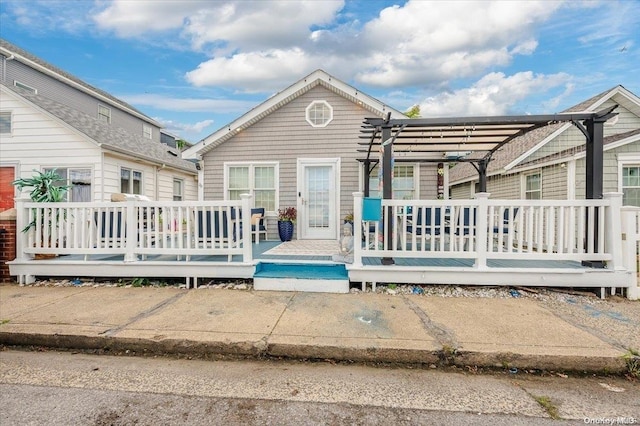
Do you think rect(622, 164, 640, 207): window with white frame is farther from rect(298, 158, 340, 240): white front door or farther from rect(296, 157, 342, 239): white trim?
rect(298, 158, 340, 240): white front door

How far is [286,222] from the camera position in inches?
309

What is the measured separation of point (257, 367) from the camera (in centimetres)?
258

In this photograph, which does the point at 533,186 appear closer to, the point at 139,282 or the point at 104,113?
the point at 139,282

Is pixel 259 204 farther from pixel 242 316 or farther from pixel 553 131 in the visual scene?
pixel 553 131

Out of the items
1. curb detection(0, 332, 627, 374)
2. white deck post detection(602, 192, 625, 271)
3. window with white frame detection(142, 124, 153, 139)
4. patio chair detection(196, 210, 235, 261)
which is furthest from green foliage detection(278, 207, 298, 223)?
window with white frame detection(142, 124, 153, 139)

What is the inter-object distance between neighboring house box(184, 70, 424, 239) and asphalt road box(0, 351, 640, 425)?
5683 mm

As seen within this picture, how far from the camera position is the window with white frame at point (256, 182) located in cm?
832

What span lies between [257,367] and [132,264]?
3.39 meters

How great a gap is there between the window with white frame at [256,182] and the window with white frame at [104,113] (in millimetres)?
12159

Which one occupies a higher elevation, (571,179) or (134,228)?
(571,179)

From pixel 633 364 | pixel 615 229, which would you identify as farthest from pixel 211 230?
pixel 615 229

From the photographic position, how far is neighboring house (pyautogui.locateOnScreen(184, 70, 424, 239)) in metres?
8.02

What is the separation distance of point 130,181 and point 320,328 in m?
9.55

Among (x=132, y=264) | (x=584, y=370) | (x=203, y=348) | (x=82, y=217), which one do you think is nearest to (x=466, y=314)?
(x=584, y=370)
